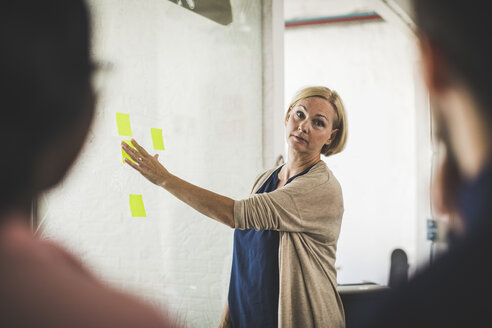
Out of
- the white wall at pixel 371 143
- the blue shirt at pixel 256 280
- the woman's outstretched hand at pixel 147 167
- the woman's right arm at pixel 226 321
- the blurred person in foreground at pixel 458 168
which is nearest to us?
the blurred person in foreground at pixel 458 168

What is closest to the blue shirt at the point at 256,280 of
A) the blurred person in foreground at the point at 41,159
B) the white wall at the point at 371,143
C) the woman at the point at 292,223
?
the woman at the point at 292,223

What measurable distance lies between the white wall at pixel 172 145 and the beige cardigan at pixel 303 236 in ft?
2.57

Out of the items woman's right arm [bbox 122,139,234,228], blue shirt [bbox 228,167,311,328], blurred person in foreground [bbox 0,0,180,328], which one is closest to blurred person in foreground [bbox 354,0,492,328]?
blurred person in foreground [bbox 0,0,180,328]

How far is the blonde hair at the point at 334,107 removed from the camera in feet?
4.04

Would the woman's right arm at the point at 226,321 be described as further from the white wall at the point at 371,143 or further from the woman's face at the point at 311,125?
the white wall at the point at 371,143

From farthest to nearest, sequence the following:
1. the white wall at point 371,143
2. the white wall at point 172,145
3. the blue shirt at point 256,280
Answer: the white wall at point 371,143 → the white wall at point 172,145 → the blue shirt at point 256,280

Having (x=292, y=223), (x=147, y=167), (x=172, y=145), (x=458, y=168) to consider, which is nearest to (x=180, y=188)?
(x=147, y=167)

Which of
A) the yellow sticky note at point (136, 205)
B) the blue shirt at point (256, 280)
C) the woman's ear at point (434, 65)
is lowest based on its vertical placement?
the blue shirt at point (256, 280)

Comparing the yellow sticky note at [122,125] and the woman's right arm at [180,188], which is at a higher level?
the yellow sticky note at [122,125]

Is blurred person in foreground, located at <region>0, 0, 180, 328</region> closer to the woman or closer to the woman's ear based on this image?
the woman's ear

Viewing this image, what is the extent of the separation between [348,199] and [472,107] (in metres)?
3.03

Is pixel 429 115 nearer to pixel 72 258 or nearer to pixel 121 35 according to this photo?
pixel 72 258

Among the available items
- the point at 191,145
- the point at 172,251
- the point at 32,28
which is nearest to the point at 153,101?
the point at 191,145

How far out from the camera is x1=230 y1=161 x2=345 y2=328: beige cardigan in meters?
1.06
